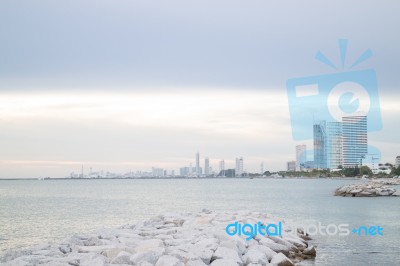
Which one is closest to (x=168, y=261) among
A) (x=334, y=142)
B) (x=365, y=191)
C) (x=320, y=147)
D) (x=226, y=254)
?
(x=226, y=254)

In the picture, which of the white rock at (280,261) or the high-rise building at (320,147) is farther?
the high-rise building at (320,147)

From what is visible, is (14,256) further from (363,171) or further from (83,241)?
(363,171)

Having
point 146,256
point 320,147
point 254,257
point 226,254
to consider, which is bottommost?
point 254,257

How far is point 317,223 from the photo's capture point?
20.9 meters

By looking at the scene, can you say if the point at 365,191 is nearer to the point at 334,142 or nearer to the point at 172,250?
the point at 334,142

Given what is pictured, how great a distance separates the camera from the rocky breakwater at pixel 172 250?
9.20 meters

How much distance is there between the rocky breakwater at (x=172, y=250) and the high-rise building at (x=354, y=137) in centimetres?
1550

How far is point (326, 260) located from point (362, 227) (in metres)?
7.70

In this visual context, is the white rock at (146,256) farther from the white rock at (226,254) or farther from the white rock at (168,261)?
the white rock at (226,254)

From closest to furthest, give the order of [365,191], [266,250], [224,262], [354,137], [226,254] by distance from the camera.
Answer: [224,262] → [226,254] → [266,250] → [354,137] → [365,191]

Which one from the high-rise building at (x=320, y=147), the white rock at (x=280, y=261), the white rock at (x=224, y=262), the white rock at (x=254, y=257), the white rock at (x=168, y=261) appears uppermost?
the high-rise building at (x=320, y=147)

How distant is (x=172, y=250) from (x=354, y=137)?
30.5 meters

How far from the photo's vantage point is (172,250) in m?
9.98

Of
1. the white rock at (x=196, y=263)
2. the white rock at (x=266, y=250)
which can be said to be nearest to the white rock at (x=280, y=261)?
the white rock at (x=266, y=250)
